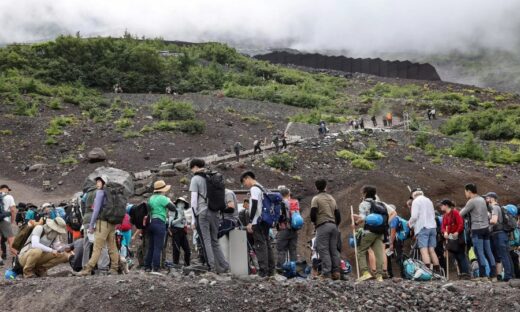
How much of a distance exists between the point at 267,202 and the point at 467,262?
341cm

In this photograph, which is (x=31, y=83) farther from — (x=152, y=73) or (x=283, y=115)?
(x=283, y=115)

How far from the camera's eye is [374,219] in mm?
10156

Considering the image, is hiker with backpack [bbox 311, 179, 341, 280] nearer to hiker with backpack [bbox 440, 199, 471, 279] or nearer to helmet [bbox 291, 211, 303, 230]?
helmet [bbox 291, 211, 303, 230]

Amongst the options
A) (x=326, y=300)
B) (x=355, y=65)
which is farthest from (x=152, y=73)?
(x=326, y=300)

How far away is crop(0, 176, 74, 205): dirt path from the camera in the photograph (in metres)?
26.2

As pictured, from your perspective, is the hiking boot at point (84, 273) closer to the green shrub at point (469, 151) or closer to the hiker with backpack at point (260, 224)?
the hiker with backpack at point (260, 224)

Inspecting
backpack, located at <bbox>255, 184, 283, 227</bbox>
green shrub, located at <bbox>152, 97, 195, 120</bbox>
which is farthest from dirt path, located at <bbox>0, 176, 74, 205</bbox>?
backpack, located at <bbox>255, 184, 283, 227</bbox>

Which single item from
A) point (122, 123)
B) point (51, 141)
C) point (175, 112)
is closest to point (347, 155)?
point (175, 112)

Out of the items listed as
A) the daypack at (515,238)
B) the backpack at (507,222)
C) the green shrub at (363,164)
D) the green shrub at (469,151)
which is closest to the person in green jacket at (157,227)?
the backpack at (507,222)

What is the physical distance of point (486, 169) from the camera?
33375 mm

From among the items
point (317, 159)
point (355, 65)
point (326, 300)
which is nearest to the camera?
point (326, 300)

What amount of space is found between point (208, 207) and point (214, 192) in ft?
0.71

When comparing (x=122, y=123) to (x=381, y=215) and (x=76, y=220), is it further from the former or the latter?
(x=381, y=215)

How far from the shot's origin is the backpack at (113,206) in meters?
9.89
